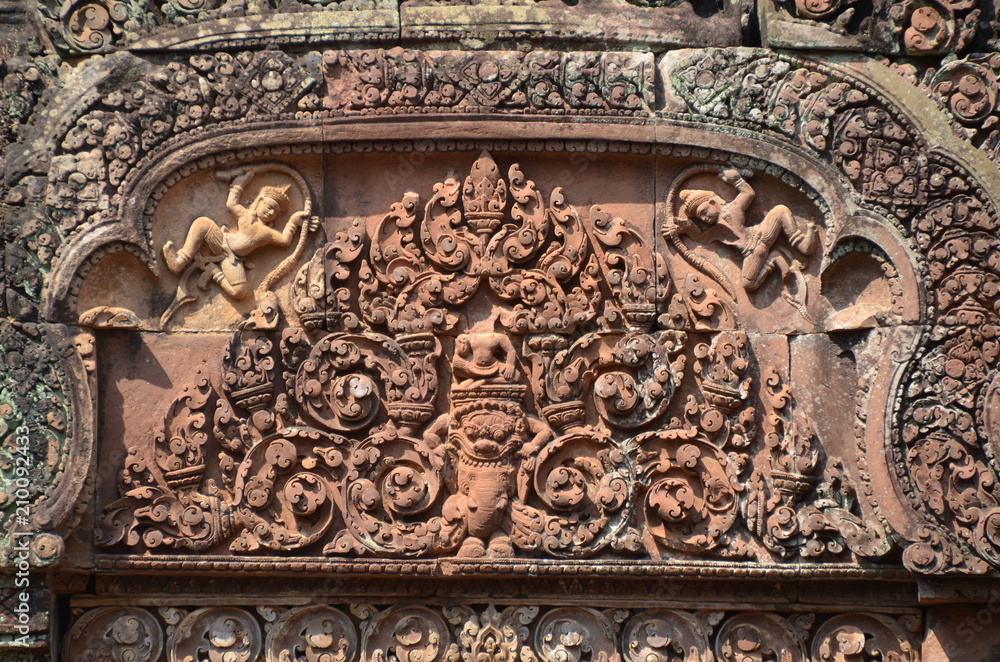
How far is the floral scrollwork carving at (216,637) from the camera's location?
5.14 metres

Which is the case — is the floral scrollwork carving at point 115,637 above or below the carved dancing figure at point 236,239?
below

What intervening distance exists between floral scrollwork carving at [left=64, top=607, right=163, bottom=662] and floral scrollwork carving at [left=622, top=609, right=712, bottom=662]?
Result: 2179 mm

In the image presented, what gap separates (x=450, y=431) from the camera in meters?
5.18

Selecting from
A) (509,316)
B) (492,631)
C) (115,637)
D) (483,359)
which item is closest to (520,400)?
(483,359)

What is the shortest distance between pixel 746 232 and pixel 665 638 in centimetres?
193

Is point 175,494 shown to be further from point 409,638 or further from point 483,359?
point 483,359

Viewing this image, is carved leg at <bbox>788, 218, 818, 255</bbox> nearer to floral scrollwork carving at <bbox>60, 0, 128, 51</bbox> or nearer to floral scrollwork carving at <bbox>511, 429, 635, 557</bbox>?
floral scrollwork carving at <bbox>511, 429, 635, 557</bbox>

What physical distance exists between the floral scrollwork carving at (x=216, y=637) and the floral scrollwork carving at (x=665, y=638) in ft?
5.67

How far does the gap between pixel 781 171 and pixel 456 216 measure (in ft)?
5.01

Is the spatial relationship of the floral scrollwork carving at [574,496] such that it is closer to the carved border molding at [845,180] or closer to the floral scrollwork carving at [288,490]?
the floral scrollwork carving at [288,490]

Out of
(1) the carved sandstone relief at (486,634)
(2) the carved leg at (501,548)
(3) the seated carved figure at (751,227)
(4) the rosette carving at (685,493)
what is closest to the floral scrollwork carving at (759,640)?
(1) the carved sandstone relief at (486,634)

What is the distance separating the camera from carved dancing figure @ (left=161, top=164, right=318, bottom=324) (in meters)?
5.16

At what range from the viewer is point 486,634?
5203 mm

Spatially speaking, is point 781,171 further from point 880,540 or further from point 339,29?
point 339,29
